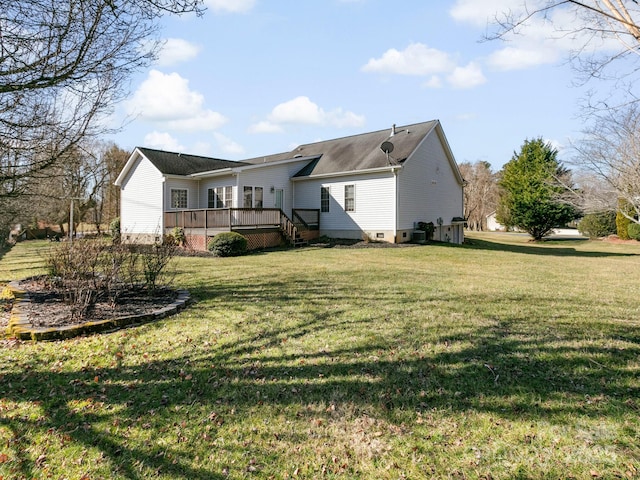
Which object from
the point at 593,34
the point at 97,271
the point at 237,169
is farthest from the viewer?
the point at 237,169

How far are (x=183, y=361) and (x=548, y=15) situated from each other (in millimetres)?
7555

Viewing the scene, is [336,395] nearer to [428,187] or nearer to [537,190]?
[428,187]

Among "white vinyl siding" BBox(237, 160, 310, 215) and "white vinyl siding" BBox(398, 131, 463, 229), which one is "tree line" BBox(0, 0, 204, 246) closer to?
"white vinyl siding" BBox(237, 160, 310, 215)

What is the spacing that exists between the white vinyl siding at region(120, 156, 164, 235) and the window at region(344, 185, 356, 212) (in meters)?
10.1

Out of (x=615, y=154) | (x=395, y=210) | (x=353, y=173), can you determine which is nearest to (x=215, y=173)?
(x=353, y=173)

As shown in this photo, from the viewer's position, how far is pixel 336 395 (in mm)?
3475

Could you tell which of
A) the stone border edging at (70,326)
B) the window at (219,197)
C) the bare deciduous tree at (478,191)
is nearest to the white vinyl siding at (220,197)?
the window at (219,197)

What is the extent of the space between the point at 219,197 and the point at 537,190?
25.5 metres

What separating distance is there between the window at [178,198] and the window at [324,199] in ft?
25.6

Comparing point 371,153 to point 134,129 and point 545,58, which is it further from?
point 134,129

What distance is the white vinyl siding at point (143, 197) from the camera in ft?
68.1

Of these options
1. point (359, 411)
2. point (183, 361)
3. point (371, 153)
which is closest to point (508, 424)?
point (359, 411)

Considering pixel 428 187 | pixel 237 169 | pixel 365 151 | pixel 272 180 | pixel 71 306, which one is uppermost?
pixel 365 151

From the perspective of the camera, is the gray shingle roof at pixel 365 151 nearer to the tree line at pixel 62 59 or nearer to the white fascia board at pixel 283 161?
the white fascia board at pixel 283 161
